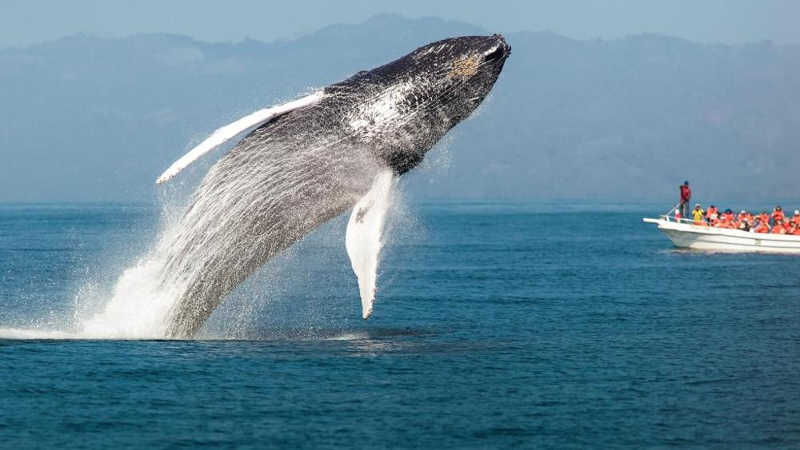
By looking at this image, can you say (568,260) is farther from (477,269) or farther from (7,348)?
(7,348)

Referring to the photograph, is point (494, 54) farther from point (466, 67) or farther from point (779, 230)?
point (779, 230)

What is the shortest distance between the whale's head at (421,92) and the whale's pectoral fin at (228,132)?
3.13ft

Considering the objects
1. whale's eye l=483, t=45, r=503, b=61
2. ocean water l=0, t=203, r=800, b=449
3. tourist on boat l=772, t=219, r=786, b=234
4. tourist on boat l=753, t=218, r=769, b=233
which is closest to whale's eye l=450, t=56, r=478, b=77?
whale's eye l=483, t=45, r=503, b=61

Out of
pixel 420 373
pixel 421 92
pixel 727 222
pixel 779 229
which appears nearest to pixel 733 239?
pixel 727 222

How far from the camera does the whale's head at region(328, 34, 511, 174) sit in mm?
18000

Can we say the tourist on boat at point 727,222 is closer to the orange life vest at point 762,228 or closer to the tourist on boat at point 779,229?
the orange life vest at point 762,228

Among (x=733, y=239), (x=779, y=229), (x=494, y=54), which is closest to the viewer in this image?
(x=494, y=54)

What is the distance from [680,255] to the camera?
188ft

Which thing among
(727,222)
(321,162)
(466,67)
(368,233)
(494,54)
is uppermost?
(494,54)

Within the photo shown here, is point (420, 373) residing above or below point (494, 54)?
below

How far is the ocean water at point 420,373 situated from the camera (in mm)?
15891

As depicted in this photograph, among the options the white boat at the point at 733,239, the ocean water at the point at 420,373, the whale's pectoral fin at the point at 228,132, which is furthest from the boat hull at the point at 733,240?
the whale's pectoral fin at the point at 228,132

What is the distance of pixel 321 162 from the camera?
18922mm

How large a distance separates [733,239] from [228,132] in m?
44.5
